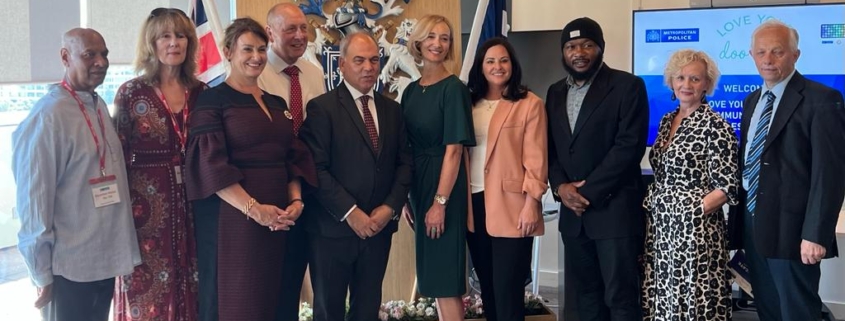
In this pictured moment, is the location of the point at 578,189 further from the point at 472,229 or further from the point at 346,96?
the point at 346,96

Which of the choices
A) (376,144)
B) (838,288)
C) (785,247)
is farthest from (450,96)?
(838,288)

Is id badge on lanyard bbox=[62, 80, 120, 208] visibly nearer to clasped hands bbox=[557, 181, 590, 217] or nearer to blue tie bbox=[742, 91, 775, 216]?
clasped hands bbox=[557, 181, 590, 217]

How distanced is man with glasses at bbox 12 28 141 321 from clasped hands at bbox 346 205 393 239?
0.80 metres

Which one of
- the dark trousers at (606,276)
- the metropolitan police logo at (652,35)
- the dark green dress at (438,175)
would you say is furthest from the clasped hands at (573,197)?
the metropolitan police logo at (652,35)

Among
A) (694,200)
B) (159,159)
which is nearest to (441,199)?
(694,200)

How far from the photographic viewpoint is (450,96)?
3062mm

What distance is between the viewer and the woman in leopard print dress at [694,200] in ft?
9.62

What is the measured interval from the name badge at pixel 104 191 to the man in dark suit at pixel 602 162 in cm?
174

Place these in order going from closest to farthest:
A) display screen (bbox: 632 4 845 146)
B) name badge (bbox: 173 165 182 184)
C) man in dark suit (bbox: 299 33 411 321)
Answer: name badge (bbox: 173 165 182 184)
man in dark suit (bbox: 299 33 411 321)
display screen (bbox: 632 4 845 146)

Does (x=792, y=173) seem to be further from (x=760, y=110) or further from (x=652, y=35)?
(x=652, y=35)

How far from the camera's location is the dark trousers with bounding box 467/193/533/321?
3137 mm

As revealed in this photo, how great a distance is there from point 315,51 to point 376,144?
44.0 inches

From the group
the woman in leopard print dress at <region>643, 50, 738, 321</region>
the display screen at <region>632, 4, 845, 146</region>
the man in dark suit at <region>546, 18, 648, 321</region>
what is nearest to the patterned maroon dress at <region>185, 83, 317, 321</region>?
the man in dark suit at <region>546, 18, 648, 321</region>

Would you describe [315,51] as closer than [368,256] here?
No
